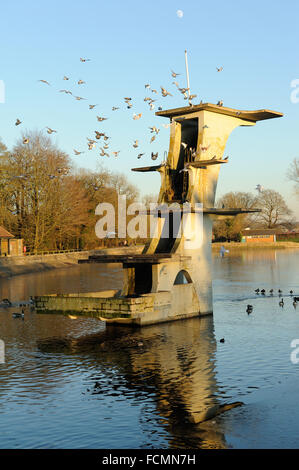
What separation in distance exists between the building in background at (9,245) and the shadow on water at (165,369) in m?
55.5

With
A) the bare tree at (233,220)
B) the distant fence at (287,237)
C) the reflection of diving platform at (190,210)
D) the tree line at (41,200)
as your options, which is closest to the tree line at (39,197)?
the tree line at (41,200)

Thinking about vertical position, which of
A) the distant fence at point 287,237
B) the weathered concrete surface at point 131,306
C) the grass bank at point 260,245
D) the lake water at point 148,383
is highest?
the distant fence at point 287,237

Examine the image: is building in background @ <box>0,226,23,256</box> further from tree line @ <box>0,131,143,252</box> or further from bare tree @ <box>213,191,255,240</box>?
bare tree @ <box>213,191,255,240</box>

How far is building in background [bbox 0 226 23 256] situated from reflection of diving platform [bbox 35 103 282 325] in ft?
172

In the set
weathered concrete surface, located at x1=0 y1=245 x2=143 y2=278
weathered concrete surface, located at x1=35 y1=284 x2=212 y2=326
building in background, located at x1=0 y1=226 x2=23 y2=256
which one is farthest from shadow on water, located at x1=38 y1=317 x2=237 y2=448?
building in background, located at x1=0 y1=226 x2=23 y2=256

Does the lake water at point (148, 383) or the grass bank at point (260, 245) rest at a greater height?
the grass bank at point (260, 245)

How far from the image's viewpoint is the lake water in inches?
535

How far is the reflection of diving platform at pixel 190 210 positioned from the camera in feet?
97.1

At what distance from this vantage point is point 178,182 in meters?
32.2

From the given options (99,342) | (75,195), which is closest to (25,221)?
(75,195)

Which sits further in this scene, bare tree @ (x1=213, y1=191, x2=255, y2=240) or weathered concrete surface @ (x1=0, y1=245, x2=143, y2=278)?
bare tree @ (x1=213, y1=191, x2=255, y2=240)

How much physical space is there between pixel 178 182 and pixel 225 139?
3431mm

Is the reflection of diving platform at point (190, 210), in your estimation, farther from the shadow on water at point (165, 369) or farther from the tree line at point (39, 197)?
the tree line at point (39, 197)

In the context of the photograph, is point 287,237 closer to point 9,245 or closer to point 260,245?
point 260,245
